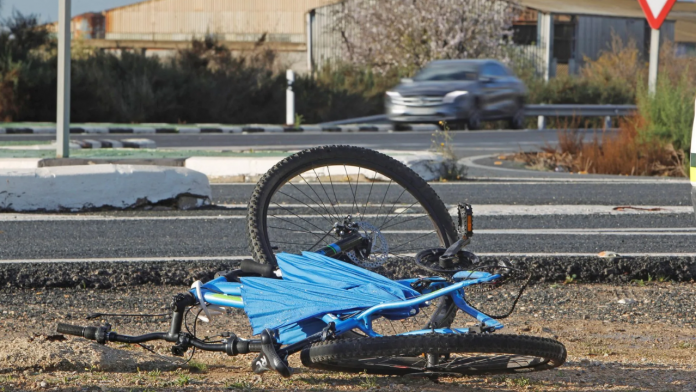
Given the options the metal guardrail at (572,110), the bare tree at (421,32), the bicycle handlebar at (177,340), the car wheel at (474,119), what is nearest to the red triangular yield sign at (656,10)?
the bicycle handlebar at (177,340)

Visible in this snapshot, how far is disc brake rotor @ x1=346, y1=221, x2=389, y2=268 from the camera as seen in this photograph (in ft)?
11.3

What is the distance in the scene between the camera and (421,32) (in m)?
39.2

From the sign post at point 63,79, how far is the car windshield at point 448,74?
44.7ft

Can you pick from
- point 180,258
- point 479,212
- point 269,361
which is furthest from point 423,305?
point 479,212

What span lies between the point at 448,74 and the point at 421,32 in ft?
54.6

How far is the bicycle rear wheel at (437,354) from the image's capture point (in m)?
2.63

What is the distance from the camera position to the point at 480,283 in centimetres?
283

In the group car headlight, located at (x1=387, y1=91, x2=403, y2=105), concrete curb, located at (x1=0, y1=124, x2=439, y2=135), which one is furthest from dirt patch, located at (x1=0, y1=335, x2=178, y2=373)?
car headlight, located at (x1=387, y1=91, x2=403, y2=105)

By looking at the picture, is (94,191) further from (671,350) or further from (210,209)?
(671,350)

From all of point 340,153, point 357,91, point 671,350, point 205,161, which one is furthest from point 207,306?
point 357,91

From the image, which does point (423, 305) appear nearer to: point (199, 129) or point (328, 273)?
point (328, 273)

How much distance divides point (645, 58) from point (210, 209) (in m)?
42.3

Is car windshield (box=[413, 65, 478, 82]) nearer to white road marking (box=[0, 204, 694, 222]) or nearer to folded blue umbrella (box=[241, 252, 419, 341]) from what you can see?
white road marking (box=[0, 204, 694, 222])

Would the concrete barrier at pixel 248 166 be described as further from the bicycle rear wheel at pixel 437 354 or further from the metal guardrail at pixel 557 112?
the metal guardrail at pixel 557 112
